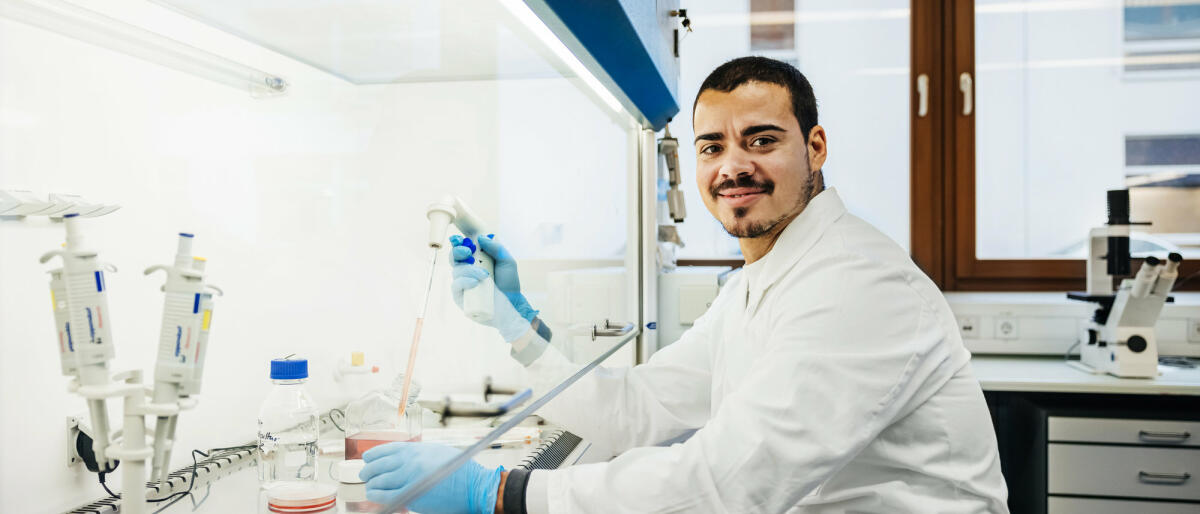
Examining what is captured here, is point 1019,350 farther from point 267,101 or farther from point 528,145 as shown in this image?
point 267,101

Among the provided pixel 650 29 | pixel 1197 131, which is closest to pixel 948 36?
pixel 1197 131

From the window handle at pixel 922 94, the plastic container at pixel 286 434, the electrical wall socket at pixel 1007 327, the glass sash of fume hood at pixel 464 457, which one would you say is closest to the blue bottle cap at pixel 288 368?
the plastic container at pixel 286 434

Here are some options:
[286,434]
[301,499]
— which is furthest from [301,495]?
[286,434]

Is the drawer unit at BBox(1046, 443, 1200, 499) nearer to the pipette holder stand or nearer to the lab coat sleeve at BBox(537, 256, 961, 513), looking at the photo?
the lab coat sleeve at BBox(537, 256, 961, 513)

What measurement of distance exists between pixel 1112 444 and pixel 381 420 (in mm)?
1921

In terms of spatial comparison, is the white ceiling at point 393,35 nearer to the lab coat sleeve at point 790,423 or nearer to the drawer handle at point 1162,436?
the lab coat sleeve at point 790,423

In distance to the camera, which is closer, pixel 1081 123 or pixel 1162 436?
pixel 1162 436

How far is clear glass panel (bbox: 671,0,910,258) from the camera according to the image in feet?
9.41

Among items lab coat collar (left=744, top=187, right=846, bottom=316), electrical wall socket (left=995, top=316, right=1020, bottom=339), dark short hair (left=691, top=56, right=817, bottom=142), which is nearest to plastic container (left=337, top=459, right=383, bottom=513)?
lab coat collar (left=744, top=187, right=846, bottom=316)

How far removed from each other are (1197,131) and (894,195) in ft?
3.42

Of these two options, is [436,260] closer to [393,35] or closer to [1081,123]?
[393,35]

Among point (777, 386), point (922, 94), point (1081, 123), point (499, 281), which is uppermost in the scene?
point (922, 94)

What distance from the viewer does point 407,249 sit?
4.19ft

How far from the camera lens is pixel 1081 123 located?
9.11 ft
